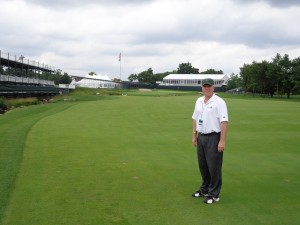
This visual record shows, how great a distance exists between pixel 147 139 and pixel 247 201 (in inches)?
374

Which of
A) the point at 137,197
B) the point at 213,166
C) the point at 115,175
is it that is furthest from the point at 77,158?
the point at 213,166

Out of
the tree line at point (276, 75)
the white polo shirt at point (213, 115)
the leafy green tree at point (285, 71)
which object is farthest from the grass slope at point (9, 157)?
the leafy green tree at point (285, 71)

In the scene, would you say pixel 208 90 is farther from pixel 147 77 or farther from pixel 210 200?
pixel 147 77

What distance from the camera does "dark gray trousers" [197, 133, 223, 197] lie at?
24.7ft

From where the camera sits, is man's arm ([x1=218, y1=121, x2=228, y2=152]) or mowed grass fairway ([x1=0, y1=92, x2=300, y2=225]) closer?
mowed grass fairway ([x1=0, y1=92, x2=300, y2=225])

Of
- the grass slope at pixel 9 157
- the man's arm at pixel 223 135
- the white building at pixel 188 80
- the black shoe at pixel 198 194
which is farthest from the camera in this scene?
the white building at pixel 188 80

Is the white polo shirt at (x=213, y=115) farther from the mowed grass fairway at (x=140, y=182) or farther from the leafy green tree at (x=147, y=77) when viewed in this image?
the leafy green tree at (x=147, y=77)

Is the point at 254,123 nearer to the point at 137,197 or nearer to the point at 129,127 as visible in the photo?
the point at 129,127

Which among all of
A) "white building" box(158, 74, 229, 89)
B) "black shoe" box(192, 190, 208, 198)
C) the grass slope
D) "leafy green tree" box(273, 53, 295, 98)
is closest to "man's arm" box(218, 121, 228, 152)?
"black shoe" box(192, 190, 208, 198)

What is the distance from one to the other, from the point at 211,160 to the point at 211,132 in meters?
0.54

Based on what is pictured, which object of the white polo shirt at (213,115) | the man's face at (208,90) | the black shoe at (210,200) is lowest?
the black shoe at (210,200)

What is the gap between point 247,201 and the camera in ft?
24.7

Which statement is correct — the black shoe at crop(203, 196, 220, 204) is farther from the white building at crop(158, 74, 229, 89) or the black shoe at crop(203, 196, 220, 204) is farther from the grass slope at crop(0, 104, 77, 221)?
the white building at crop(158, 74, 229, 89)

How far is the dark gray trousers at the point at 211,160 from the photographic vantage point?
7.52m
